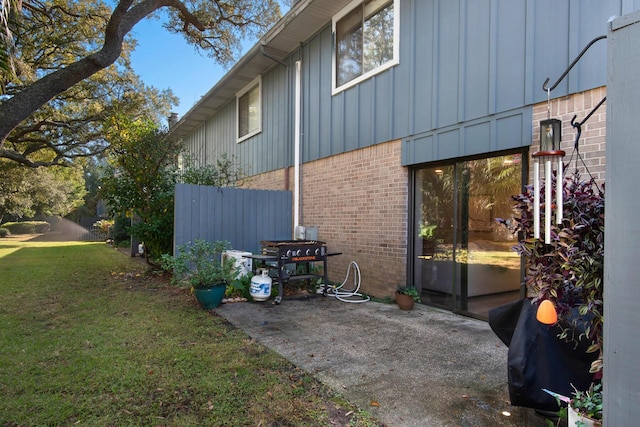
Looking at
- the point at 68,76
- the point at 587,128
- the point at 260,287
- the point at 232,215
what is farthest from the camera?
the point at 232,215

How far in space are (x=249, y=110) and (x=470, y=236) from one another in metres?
8.07

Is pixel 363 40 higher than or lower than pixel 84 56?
lower

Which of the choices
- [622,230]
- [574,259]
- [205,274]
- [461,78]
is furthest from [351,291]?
[622,230]

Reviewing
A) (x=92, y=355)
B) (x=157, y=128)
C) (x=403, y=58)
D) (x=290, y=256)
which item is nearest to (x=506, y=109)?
(x=403, y=58)

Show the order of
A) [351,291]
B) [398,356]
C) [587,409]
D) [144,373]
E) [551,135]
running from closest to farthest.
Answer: [587,409], [551,135], [144,373], [398,356], [351,291]

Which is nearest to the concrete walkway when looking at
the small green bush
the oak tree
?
the oak tree

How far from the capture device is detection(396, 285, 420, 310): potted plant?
17.7 feet

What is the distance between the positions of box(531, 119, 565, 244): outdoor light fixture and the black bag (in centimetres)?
63

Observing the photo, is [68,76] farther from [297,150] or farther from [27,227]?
[27,227]

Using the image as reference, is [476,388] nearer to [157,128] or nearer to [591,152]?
[591,152]

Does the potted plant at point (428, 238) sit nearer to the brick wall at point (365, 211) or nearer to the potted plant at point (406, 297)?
the brick wall at point (365, 211)

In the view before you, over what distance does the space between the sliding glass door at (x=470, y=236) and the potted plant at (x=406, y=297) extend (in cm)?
35

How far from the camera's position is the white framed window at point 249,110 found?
33.9 ft

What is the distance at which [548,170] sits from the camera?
1932mm
